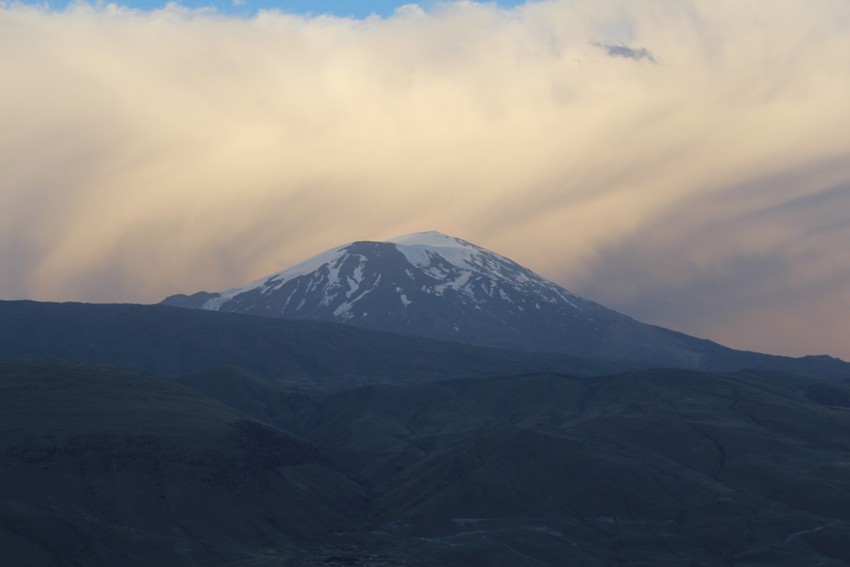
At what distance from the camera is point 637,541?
16962 cm

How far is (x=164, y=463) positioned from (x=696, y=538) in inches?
3437

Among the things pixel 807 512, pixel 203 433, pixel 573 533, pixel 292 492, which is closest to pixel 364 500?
pixel 292 492

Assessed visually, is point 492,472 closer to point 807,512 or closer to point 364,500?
point 364,500

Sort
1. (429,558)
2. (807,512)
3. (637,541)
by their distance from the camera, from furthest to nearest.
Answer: (807,512) → (637,541) → (429,558)

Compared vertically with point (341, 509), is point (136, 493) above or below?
above

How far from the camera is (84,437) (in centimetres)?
17688

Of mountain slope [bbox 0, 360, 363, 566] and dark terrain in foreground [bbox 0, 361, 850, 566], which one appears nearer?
mountain slope [bbox 0, 360, 363, 566]

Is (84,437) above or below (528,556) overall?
above

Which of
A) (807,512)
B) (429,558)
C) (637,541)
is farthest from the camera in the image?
(807,512)

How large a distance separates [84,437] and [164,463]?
14087 mm

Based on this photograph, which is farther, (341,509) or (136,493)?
(341,509)

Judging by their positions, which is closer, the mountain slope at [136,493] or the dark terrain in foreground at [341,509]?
the mountain slope at [136,493]

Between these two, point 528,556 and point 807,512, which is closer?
point 528,556

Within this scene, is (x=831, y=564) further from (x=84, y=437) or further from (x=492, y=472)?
(x=84, y=437)
